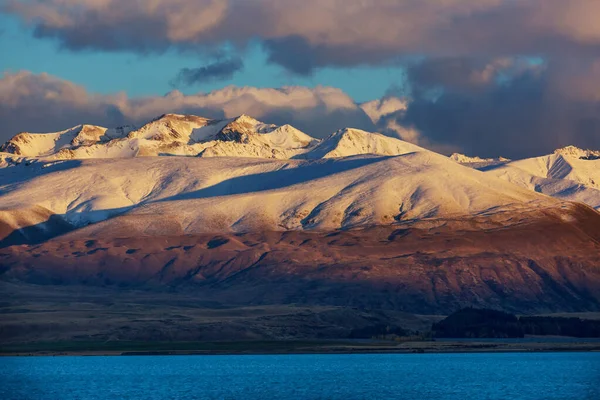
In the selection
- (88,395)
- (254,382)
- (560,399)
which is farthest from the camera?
(254,382)

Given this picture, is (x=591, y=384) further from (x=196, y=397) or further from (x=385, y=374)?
A: (x=196, y=397)

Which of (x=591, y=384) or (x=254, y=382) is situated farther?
(x=254, y=382)

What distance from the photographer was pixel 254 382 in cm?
18475

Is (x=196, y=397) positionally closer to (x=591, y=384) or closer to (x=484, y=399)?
(x=484, y=399)

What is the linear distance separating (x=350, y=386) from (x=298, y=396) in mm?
18786

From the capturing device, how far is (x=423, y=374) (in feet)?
654

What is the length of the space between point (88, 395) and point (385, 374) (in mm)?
53119

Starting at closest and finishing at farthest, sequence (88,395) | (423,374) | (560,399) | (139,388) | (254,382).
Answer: (560,399) < (88,395) < (139,388) < (254,382) < (423,374)

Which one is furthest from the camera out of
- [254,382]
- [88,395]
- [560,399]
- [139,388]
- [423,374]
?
[423,374]

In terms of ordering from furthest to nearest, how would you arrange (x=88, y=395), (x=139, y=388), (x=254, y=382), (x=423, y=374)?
(x=423, y=374) → (x=254, y=382) → (x=139, y=388) → (x=88, y=395)

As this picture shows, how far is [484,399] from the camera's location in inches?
6033

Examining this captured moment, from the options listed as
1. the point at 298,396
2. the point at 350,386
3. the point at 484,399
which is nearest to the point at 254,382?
the point at 350,386

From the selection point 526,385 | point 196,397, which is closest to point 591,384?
point 526,385

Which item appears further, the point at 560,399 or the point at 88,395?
the point at 88,395
